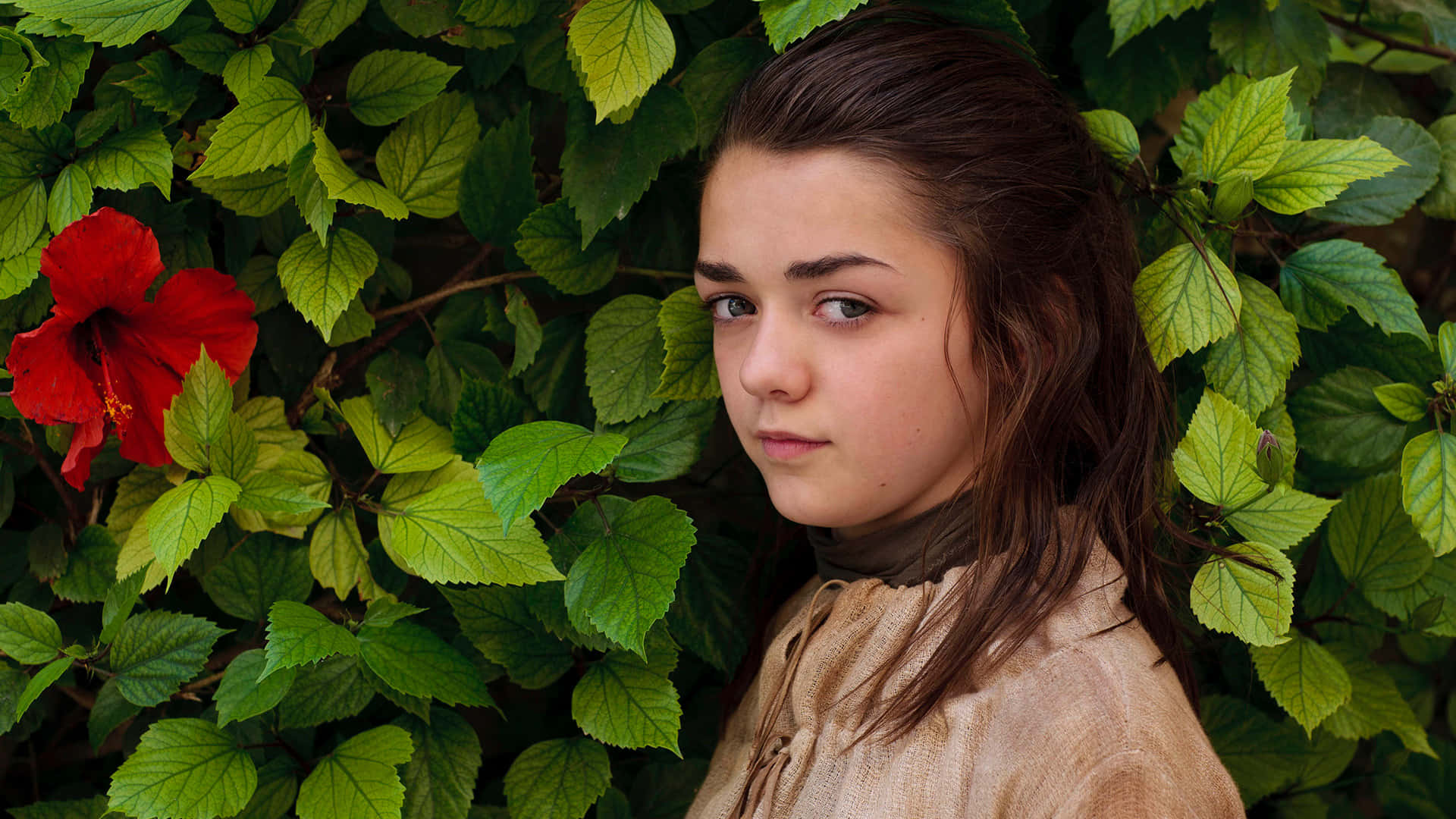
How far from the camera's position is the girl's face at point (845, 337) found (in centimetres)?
82

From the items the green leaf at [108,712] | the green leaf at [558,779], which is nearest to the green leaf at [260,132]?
the green leaf at [108,712]

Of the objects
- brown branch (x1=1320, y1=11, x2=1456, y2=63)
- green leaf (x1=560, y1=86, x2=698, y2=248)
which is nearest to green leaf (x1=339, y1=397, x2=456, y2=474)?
green leaf (x1=560, y1=86, x2=698, y2=248)

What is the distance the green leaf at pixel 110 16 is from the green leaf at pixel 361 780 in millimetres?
560

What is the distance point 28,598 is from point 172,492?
0.87 ft

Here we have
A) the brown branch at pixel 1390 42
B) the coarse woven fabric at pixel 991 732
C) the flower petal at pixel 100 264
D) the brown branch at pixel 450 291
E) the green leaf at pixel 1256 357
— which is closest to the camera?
the coarse woven fabric at pixel 991 732

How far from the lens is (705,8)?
1.02 m

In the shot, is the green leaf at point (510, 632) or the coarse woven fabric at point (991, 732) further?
the green leaf at point (510, 632)

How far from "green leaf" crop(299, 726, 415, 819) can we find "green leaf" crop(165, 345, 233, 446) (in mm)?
274

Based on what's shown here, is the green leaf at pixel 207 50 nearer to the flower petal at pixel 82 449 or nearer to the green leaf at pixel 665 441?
the flower petal at pixel 82 449

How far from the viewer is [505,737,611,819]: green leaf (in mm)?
953

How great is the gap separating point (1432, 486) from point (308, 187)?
3.04 ft

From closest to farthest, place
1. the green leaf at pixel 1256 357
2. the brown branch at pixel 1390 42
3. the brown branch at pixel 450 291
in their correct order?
the green leaf at pixel 1256 357 < the brown branch at pixel 450 291 < the brown branch at pixel 1390 42

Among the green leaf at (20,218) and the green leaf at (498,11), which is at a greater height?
the green leaf at (498,11)

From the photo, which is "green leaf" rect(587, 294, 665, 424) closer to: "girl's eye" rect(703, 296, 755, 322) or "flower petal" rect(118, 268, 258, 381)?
"girl's eye" rect(703, 296, 755, 322)
